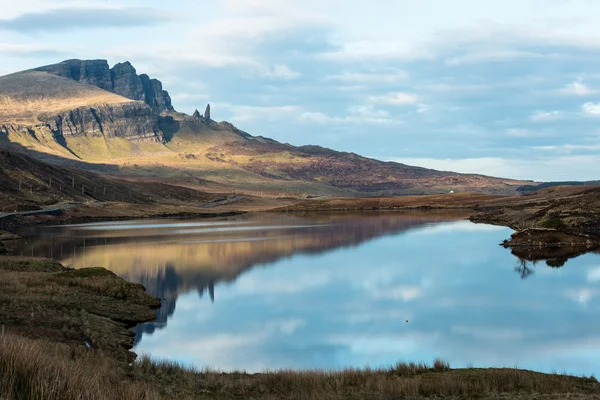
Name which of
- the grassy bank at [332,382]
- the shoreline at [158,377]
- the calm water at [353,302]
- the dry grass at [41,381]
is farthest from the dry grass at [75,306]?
the dry grass at [41,381]

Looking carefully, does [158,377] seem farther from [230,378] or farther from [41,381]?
[41,381]

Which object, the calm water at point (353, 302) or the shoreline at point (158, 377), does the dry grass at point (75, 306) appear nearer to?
the shoreline at point (158, 377)

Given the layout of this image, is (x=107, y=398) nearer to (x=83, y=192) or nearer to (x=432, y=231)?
(x=432, y=231)

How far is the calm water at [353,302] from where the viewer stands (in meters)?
28.2

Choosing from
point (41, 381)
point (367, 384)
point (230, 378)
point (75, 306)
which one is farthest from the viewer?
point (75, 306)

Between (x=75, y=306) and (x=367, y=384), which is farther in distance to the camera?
(x=75, y=306)

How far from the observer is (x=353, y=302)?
4200 cm

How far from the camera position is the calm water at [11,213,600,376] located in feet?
92.5

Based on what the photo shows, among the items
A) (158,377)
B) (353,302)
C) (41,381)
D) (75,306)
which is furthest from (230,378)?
(353,302)

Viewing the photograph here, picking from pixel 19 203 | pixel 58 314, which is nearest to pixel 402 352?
pixel 58 314

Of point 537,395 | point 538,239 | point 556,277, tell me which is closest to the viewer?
point 537,395

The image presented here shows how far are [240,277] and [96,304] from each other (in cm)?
2244

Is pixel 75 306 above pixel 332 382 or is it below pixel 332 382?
below

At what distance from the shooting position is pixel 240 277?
54875 millimetres
